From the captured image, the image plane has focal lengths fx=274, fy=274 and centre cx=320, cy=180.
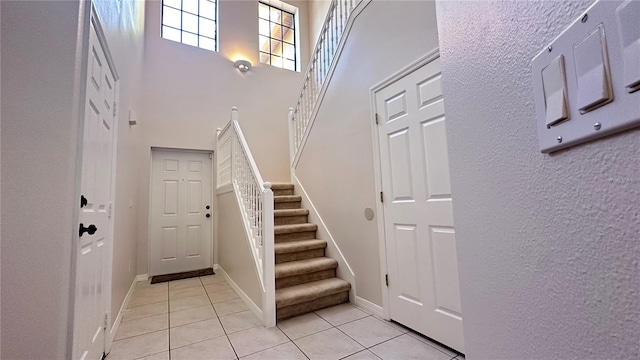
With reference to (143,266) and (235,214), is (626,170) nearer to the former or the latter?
(235,214)

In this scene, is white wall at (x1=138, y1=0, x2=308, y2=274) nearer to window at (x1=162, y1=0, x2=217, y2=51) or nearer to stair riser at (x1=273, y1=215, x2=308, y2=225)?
window at (x1=162, y1=0, x2=217, y2=51)

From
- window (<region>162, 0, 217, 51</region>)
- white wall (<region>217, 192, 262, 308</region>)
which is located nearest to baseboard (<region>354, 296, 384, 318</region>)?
white wall (<region>217, 192, 262, 308</region>)

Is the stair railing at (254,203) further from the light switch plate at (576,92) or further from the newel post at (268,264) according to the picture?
the light switch plate at (576,92)

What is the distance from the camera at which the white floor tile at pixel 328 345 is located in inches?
74.2

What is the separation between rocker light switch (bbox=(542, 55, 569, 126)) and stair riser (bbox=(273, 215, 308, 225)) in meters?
3.07

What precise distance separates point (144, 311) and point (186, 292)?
23.9 inches

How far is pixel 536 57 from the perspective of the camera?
16.1 inches

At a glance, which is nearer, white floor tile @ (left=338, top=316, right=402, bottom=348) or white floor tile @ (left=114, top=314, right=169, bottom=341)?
white floor tile @ (left=338, top=316, right=402, bottom=348)

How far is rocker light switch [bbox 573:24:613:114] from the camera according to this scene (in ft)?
1.02

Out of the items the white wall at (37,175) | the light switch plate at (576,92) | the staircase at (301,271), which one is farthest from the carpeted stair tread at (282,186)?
the light switch plate at (576,92)

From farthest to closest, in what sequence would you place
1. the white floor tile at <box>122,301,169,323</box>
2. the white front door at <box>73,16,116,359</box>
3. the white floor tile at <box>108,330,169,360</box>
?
1. the white floor tile at <box>122,301,169,323</box>
2. the white floor tile at <box>108,330,169,360</box>
3. the white front door at <box>73,16,116,359</box>

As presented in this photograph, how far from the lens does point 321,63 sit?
351cm

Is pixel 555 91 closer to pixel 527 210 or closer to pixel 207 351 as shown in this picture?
pixel 527 210

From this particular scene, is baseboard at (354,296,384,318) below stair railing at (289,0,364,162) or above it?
below
